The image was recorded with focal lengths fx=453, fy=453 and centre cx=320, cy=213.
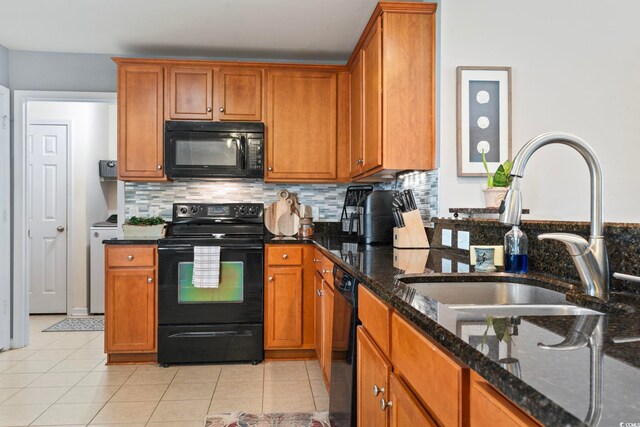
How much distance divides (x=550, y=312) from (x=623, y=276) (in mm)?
197

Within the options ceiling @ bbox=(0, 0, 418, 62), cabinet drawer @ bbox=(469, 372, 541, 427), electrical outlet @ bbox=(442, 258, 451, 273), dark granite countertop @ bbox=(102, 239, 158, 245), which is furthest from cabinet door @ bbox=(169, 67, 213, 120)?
cabinet drawer @ bbox=(469, 372, 541, 427)

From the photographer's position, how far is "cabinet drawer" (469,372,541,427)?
572 millimetres

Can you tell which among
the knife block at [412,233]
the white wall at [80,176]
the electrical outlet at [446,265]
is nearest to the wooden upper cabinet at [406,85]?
the knife block at [412,233]

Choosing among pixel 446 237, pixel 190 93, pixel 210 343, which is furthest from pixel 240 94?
pixel 446 237

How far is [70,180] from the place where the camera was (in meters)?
4.74

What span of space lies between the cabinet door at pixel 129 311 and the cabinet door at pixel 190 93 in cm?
123

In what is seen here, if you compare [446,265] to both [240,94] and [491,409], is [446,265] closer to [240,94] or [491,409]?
[491,409]

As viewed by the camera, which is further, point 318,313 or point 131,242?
point 131,242

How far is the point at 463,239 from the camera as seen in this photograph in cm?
218

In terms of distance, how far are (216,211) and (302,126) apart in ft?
3.23

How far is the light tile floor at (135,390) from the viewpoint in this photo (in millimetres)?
2387

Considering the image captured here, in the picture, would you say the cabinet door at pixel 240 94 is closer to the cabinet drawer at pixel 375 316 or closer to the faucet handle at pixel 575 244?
the cabinet drawer at pixel 375 316

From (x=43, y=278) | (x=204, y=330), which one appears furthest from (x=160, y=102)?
(x=43, y=278)

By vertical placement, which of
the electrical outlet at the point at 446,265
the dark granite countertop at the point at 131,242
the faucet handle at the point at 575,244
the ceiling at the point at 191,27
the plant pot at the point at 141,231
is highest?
the ceiling at the point at 191,27
